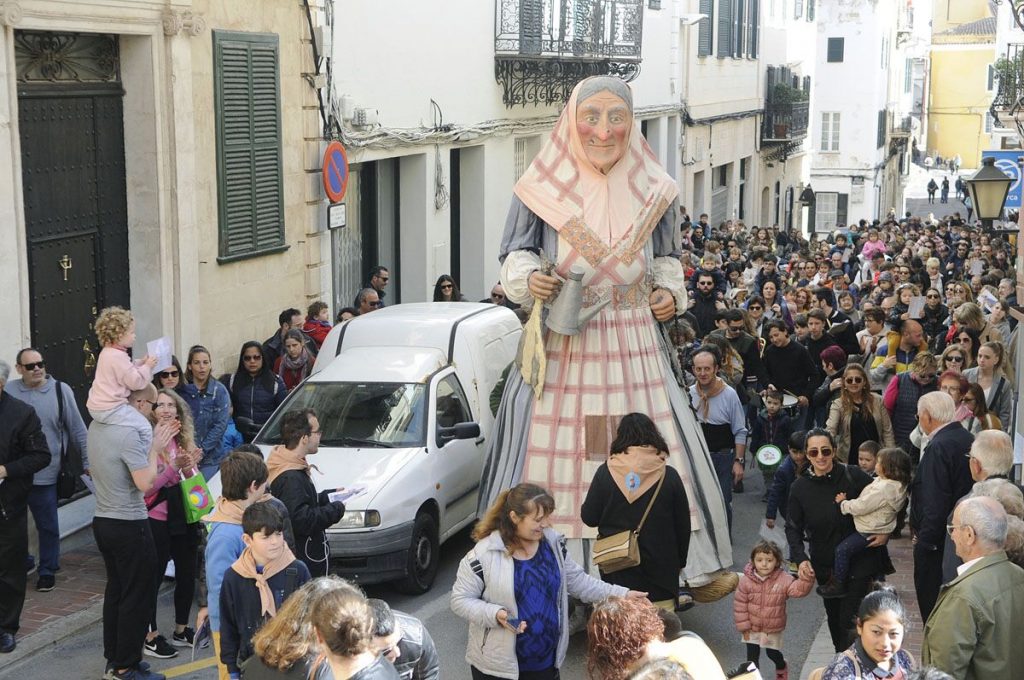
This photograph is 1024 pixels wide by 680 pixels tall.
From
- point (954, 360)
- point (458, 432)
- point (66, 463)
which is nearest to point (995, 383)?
point (954, 360)

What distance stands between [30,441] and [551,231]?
10.9ft

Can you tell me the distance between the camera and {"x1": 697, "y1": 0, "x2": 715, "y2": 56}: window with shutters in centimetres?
3057

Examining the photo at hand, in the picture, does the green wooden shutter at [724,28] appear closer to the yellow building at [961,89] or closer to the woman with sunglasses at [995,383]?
the woman with sunglasses at [995,383]

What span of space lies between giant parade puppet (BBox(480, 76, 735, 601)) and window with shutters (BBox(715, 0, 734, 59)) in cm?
2403

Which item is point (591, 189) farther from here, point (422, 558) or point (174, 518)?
point (174, 518)

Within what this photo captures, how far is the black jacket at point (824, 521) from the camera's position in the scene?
316 inches

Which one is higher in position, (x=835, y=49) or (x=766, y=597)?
(x=835, y=49)

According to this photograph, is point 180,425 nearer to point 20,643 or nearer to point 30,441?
point 30,441

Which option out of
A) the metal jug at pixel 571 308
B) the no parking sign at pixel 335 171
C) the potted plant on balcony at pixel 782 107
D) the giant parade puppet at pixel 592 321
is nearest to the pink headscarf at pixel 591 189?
the giant parade puppet at pixel 592 321

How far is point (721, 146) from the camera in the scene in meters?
33.9

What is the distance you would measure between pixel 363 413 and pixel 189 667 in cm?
241

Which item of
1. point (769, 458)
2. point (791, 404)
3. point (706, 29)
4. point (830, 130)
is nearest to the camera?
point (769, 458)

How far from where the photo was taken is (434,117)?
18453 mm

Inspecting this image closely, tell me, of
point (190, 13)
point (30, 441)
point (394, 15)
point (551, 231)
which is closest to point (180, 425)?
point (30, 441)
